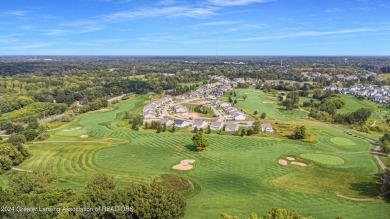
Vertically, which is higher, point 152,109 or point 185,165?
point 152,109

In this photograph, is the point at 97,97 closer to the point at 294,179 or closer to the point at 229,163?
the point at 229,163

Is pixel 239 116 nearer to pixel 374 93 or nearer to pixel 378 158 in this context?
pixel 378 158

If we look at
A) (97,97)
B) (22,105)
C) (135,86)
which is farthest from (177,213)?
(135,86)

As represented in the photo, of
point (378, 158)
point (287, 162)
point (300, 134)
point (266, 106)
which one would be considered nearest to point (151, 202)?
point (287, 162)

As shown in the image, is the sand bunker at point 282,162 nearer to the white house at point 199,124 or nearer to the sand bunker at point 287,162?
the sand bunker at point 287,162

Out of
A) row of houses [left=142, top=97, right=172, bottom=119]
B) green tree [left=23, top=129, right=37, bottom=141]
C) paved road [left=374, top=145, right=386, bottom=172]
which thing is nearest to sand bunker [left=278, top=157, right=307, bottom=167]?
paved road [left=374, top=145, right=386, bottom=172]

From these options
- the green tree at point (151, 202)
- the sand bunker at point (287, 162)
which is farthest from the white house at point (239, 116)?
the green tree at point (151, 202)

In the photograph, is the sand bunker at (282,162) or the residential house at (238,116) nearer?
the sand bunker at (282,162)
